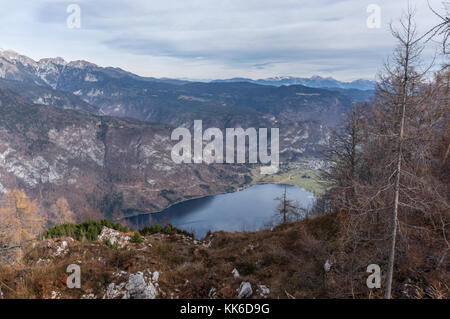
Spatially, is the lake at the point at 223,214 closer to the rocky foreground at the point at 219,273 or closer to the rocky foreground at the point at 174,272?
the rocky foreground at the point at 174,272

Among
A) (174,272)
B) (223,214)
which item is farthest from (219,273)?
(223,214)

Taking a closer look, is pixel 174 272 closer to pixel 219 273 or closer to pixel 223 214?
pixel 219 273

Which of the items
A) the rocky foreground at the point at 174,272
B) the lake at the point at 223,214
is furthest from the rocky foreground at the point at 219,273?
the lake at the point at 223,214

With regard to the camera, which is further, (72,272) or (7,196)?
(7,196)
